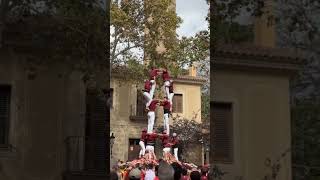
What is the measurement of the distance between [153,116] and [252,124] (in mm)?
906

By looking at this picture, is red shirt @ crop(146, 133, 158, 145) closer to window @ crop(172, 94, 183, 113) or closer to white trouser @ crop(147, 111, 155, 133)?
white trouser @ crop(147, 111, 155, 133)

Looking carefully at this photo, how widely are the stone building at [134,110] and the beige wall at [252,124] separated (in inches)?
10.0

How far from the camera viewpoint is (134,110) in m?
6.20

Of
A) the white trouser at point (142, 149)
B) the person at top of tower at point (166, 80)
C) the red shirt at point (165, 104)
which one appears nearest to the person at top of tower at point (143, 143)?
the white trouser at point (142, 149)

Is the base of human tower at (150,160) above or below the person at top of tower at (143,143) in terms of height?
below

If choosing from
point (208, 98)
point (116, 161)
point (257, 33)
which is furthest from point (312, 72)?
point (116, 161)

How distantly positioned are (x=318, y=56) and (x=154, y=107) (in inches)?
61.8

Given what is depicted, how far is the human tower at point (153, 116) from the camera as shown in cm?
614

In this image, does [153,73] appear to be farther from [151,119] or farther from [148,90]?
[151,119]

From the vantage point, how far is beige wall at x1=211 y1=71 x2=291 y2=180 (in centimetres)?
650

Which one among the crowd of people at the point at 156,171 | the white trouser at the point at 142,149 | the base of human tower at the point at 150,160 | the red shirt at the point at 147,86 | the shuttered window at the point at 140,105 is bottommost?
the crowd of people at the point at 156,171

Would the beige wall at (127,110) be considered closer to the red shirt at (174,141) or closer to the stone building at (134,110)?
the stone building at (134,110)

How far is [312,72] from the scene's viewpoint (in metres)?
6.70

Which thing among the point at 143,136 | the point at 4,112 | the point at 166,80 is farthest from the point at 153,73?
the point at 4,112
